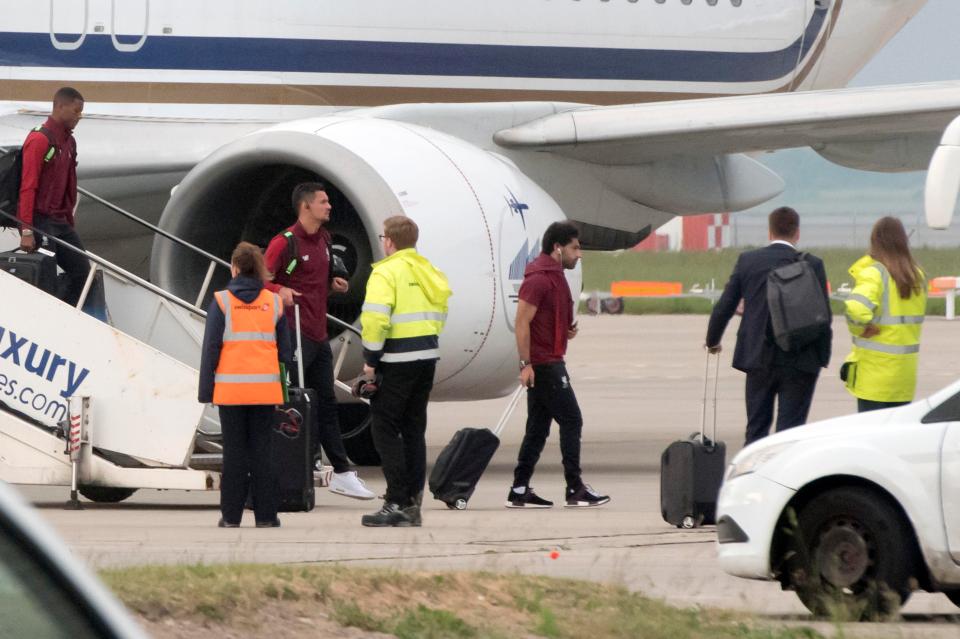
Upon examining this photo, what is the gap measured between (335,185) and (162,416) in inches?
82.7

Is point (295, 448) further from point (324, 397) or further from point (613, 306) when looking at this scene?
point (613, 306)

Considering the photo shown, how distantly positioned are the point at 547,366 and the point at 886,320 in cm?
200

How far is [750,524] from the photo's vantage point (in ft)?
22.4

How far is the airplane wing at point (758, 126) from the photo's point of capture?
1237 cm

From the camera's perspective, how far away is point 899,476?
6.65m

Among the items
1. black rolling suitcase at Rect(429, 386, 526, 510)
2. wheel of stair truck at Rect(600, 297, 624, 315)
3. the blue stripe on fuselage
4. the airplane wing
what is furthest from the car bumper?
wheel of stair truck at Rect(600, 297, 624, 315)

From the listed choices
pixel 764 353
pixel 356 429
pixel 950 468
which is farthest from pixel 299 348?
pixel 950 468

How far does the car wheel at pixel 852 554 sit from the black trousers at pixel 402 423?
112 inches

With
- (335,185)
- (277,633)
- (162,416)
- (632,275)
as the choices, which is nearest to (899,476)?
(277,633)

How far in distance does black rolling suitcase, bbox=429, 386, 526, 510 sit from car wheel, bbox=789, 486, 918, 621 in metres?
3.44

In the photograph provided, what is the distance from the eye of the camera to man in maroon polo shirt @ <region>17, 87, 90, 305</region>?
409 inches

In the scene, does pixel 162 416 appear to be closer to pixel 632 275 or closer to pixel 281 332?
pixel 281 332

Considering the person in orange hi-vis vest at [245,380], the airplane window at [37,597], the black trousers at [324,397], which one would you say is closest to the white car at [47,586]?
the airplane window at [37,597]

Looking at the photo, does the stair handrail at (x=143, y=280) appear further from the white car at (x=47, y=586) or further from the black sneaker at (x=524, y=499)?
the white car at (x=47, y=586)
